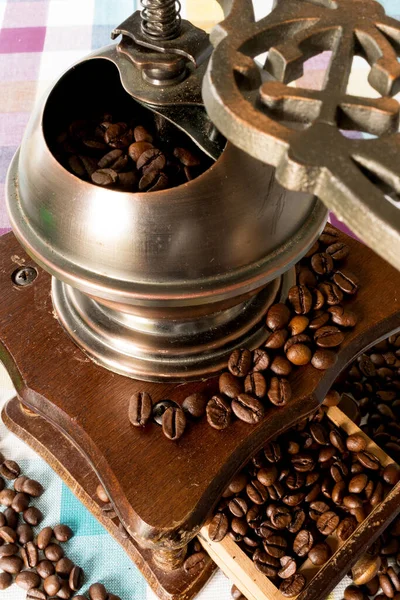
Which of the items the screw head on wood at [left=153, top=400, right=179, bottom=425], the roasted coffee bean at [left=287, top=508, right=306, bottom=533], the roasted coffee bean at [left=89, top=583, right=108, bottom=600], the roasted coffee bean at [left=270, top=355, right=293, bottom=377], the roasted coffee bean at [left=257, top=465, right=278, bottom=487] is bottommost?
the roasted coffee bean at [left=89, top=583, right=108, bottom=600]

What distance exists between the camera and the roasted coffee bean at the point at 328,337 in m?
1.26

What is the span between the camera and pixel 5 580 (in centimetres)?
145

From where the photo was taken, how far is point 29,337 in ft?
4.35

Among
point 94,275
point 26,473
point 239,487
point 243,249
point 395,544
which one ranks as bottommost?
point 26,473

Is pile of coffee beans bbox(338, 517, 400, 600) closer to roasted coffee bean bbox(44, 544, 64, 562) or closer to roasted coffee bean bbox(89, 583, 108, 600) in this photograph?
roasted coffee bean bbox(89, 583, 108, 600)

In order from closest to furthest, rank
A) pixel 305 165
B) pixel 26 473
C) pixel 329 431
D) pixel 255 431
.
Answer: pixel 305 165 → pixel 255 431 → pixel 329 431 → pixel 26 473

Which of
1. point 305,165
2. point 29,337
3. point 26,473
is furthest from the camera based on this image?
point 26,473

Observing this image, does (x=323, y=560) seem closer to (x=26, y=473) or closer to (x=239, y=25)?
(x=26, y=473)

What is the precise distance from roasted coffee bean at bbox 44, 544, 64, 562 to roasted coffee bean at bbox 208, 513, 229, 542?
1.25 ft

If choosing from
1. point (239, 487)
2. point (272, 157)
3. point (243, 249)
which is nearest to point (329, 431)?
point (239, 487)

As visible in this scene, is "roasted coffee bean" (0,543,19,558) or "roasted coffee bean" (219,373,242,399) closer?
"roasted coffee bean" (219,373,242,399)

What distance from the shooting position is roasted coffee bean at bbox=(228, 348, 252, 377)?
1.23m

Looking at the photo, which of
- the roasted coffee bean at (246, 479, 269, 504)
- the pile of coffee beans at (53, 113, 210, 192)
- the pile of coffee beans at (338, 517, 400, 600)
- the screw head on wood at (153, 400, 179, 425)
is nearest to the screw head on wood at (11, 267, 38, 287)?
the pile of coffee beans at (53, 113, 210, 192)

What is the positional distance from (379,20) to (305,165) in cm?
32
